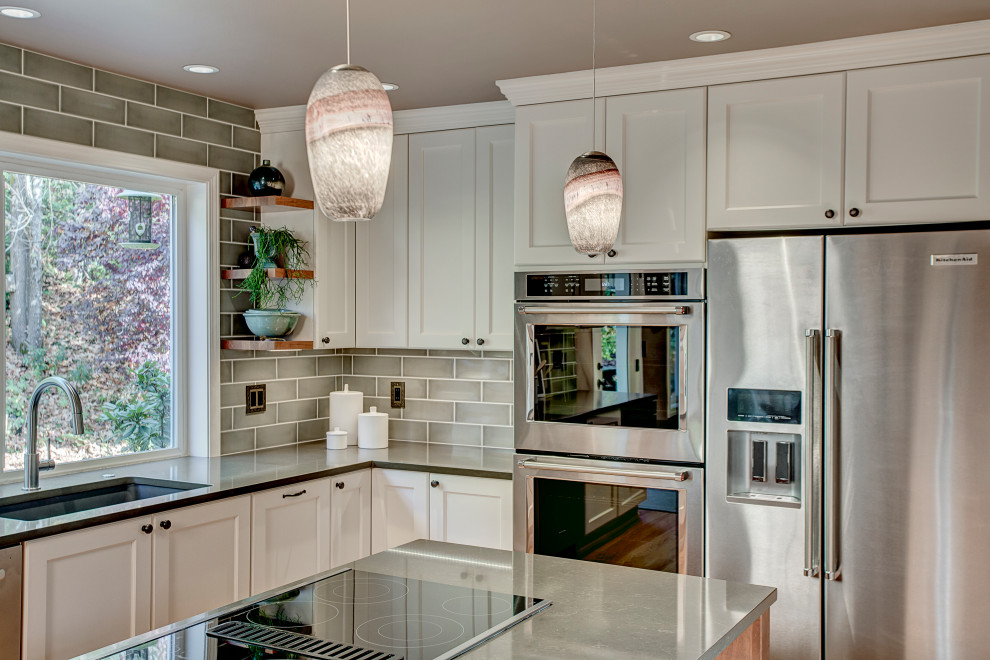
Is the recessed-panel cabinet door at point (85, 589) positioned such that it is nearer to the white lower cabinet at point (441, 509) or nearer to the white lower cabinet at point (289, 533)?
the white lower cabinet at point (289, 533)

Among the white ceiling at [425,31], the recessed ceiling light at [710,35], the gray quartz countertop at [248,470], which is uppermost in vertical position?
the white ceiling at [425,31]

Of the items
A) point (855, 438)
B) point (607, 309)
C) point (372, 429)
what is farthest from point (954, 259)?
point (372, 429)

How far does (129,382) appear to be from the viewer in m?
3.64

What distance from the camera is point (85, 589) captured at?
8.88 ft

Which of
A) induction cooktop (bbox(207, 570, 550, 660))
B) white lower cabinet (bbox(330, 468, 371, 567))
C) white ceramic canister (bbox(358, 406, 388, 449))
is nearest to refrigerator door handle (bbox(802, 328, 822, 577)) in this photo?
induction cooktop (bbox(207, 570, 550, 660))

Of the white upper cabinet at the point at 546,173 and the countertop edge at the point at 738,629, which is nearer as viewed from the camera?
the countertop edge at the point at 738,629

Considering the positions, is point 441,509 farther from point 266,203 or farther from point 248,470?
point 266,203

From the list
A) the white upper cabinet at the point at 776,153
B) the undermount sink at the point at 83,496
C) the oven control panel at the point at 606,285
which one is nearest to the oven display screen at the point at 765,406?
the oven control panel at the point at 606,285

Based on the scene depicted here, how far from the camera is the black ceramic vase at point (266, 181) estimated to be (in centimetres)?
386

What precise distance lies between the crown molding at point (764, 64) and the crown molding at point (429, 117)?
1.16 ft

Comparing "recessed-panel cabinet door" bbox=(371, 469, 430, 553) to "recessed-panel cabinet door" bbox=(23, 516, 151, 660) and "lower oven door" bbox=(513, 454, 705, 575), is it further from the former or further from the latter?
"recessed-panel cabinet door" bbox=(23, 516, 151, 660)

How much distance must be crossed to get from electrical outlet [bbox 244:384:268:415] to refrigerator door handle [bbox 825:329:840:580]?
249 cm

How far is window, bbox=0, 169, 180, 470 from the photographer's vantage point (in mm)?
3213

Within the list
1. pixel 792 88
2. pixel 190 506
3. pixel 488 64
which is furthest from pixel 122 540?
pixel 792 88
